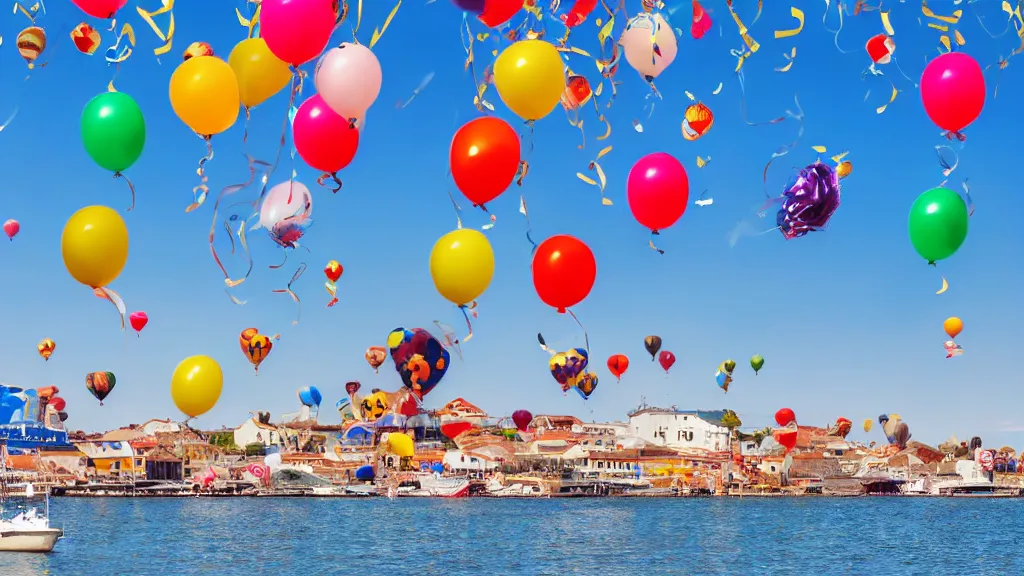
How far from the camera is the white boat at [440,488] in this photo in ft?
238

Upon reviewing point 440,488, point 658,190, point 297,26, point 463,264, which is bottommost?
point 440,488

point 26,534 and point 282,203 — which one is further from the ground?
point 282,203

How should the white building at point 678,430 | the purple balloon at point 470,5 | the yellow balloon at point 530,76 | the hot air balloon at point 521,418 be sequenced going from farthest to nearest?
the white building at point 678,430
the hot air balloon at point 521,418
the yellow balloon at point 530,76
the purple balloon at point 470,5

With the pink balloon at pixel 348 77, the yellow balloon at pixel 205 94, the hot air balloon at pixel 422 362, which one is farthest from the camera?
the hot air balloon at pixel 422 362

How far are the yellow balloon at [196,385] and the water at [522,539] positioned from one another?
19.4 meters

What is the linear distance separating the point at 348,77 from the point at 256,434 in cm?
8006

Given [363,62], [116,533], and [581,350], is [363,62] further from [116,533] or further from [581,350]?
[116,533]

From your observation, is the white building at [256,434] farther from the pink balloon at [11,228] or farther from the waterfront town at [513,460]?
the pink balloon at [11,228]

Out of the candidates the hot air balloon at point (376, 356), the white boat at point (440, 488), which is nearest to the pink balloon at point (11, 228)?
the hot air balloon at point (376, 356)

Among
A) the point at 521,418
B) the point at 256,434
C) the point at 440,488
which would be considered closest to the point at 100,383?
the point at 521,418

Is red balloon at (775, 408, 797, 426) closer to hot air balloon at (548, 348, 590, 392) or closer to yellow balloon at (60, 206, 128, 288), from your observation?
hot air balloon at (548, 348, 590, 392)

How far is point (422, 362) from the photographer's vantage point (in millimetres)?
18094

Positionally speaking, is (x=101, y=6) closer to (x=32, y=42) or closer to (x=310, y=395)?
(x=32, y=42)

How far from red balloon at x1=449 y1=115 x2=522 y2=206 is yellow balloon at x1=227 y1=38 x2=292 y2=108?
1704 millimetres
